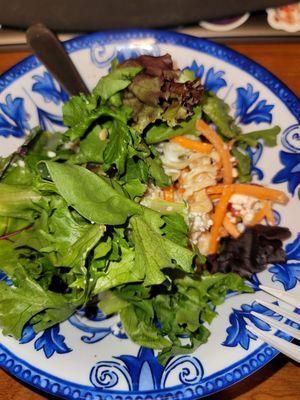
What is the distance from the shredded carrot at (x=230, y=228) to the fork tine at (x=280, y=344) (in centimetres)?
33

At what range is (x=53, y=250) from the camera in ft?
3.99

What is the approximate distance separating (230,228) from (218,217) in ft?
0.17

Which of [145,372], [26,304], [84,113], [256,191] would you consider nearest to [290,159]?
[256,191]

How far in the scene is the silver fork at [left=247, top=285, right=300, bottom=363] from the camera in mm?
1132

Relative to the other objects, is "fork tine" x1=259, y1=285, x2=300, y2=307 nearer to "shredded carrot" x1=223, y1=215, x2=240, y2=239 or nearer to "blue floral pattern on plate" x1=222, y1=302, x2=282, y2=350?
"blue floral pattern on plate" x1=222, y1=302, x2=282, y2=350

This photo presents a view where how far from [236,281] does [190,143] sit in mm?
396

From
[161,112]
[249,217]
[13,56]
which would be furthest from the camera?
[13,56]

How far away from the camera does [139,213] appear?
1.18 meters

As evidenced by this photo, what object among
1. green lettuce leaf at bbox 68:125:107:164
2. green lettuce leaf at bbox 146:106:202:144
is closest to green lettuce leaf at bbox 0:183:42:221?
green lettuce leaf at bbox 68:125:107:164

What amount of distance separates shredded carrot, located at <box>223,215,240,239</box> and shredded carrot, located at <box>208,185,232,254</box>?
0.02m

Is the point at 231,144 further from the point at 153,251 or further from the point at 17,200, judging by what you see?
the point at 17,200

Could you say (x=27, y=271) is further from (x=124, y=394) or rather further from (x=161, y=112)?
(x=161, y=112)

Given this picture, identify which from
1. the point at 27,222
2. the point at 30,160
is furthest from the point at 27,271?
the point at 30,160

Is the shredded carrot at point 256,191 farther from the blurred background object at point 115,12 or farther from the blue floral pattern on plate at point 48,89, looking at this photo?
the blurred background object at point 115,12
